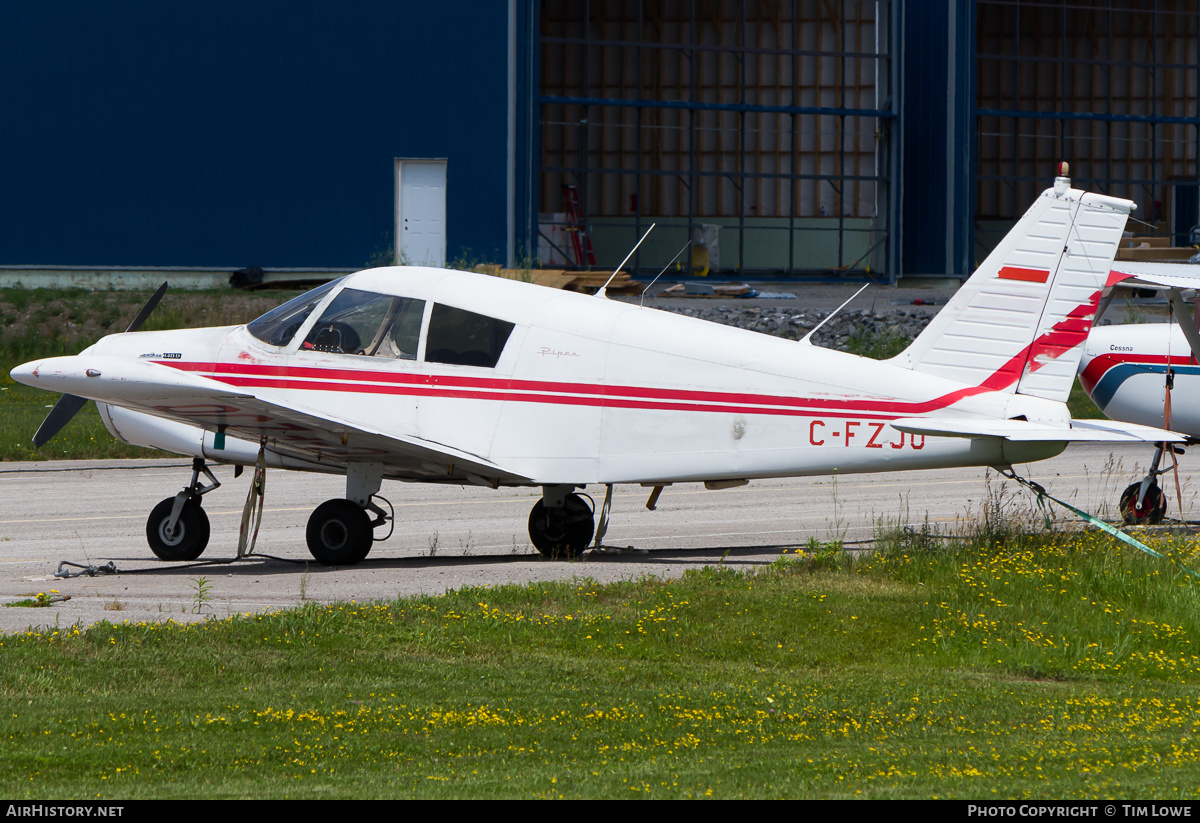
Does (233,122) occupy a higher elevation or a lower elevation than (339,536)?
higher

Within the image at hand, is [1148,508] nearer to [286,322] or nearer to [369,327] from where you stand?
[369,327]

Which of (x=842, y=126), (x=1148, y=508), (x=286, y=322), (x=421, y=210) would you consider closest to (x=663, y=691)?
(x=286, y=322)

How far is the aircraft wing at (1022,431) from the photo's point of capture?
409 inches

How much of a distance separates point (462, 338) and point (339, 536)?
1900 millimetres

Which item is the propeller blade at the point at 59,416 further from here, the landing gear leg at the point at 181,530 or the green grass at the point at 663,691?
the green grass at the point at 663,691

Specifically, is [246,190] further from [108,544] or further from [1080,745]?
[1080,745]

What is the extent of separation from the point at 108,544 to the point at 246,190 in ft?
81.7

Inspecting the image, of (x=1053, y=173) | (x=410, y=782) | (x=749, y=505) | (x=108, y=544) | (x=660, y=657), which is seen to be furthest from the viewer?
(x=1053, y=173)

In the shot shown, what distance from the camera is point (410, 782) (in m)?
5.69

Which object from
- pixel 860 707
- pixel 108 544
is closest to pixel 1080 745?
pixel 860 707

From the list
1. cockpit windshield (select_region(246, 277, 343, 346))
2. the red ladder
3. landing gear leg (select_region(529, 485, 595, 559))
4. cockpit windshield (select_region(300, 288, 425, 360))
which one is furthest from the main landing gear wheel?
the red ladder

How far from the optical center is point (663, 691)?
24.4ft

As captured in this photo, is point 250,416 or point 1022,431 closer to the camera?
point 1022,431

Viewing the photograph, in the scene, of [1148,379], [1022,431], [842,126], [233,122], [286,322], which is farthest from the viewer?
[842,126]
